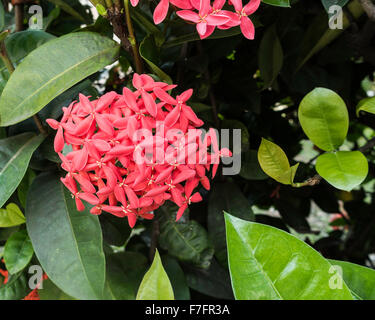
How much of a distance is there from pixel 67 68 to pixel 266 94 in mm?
591

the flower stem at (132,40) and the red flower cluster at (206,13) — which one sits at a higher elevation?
the red flower cluster at (206,13)

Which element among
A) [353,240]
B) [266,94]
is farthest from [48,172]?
[353,240]

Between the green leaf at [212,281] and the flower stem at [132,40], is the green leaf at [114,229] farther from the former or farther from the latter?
the flower stem at [132,40]

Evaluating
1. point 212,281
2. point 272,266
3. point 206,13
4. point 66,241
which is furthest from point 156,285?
point 212,281

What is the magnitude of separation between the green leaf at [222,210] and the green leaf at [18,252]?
13.5 inches

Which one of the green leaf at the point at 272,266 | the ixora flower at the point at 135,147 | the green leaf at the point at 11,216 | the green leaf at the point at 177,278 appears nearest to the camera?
the green leaf at the point at 272,266

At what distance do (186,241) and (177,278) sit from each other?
0.09m

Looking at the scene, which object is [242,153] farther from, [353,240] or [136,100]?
[353,240]

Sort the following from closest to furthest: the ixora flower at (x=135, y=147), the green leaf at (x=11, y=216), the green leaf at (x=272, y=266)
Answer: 1. the green leaf at (x=272, y=266)
2. the ixora flower at (x=135, y=147)
3. the green leaf at (x=11, y=216)

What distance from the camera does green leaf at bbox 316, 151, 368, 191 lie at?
0.53 m

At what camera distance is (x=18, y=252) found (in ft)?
2.34

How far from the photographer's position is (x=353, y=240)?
4.53ft

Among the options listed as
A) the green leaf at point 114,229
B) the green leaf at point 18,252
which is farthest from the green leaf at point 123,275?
the green leaf at point 18,252

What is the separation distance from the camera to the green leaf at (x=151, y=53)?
1.91ft
